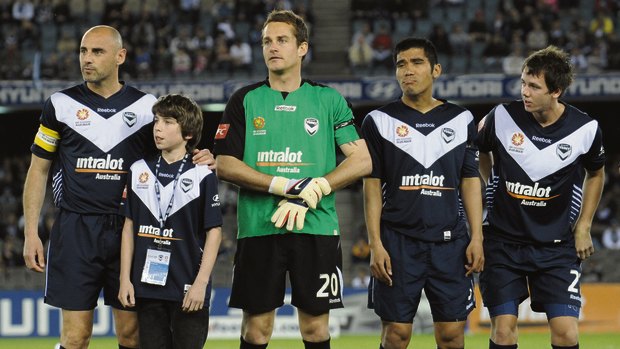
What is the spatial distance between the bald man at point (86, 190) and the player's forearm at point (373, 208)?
1.11m

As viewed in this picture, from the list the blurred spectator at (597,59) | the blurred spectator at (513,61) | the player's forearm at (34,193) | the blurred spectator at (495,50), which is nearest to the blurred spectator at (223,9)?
the blurred spectator at (495,50)

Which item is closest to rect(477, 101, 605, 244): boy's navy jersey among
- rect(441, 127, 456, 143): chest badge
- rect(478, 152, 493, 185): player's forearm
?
rect(478, 152, 493, 185): player's forearm

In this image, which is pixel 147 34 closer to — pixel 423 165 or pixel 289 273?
pixel 423 165

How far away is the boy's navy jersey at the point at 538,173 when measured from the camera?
6.75 meters

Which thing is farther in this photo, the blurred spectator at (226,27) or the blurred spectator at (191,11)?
the blurred spectator at (191,11)

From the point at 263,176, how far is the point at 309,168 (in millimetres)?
299

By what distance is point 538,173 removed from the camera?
22.1 feet

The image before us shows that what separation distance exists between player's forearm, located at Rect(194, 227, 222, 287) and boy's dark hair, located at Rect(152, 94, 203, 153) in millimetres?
594

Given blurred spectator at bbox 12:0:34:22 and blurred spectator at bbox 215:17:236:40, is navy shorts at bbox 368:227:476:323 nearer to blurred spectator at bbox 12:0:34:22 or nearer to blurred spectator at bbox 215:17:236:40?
blurred spectator at bbox 215:17:236:40

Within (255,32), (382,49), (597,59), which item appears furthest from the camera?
(255,32)

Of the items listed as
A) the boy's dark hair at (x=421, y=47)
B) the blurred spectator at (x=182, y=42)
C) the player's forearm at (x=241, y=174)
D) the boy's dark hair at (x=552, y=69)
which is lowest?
the player's forearm at (x=241, y=174)

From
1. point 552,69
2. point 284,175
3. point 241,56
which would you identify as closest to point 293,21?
point 284,175

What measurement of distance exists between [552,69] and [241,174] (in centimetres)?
222

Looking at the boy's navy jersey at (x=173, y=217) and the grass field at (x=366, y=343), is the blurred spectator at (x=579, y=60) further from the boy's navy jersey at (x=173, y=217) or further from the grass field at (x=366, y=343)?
the boy's navy jersey at (x=173, y=217)
